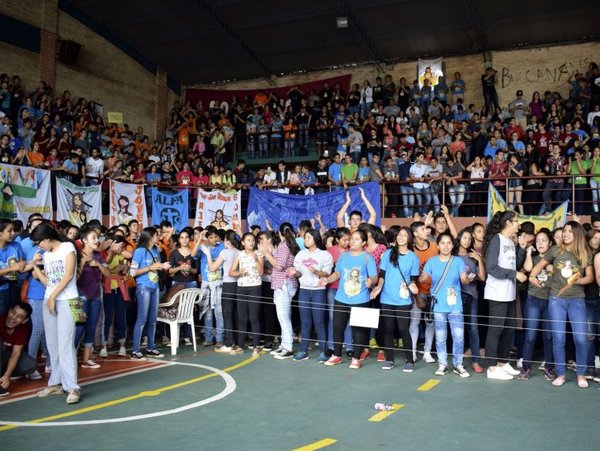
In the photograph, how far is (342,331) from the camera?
784 cm

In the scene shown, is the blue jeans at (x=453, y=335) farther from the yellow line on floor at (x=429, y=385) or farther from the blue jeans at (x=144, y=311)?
the blue jeans at (x=144, y=311)

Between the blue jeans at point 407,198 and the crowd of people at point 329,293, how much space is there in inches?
203

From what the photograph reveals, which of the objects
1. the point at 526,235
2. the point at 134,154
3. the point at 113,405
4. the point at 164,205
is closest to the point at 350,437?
the point at 113,405

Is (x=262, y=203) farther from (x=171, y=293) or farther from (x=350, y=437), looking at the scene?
(x=350, y=437)

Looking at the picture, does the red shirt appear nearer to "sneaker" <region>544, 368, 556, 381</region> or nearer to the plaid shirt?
the plaid shirt

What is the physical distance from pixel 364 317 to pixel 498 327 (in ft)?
5.18

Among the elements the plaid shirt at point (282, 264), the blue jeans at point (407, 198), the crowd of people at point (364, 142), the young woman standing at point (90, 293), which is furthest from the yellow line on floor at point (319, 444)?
the blue jeans at point (407, 198)

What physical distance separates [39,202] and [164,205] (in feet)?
10.2

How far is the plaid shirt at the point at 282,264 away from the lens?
8383 millimetres

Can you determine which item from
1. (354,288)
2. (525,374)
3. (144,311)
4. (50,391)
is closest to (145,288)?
(144,311)

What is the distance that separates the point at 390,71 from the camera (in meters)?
21.9

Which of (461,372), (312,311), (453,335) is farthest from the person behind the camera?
(312,311)

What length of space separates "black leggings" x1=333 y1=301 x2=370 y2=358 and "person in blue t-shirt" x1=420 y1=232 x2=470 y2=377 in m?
0.97

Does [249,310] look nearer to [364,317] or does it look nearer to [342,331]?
[342,331]
